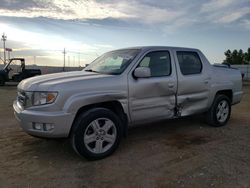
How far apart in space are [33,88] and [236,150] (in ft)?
11.5

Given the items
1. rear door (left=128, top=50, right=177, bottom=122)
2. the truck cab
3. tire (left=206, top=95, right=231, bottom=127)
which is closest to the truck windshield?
rear door (left=128, top=50, right=177, bottom=122)

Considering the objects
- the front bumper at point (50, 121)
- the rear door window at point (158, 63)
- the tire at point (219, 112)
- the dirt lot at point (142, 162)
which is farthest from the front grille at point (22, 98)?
the tire at point (219, 112)

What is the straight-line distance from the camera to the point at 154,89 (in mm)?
5238

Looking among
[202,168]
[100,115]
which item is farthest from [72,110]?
[202,168]

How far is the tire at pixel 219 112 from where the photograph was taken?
667 cm

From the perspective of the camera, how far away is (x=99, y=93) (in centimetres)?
456

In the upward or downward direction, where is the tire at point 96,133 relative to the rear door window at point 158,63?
downward

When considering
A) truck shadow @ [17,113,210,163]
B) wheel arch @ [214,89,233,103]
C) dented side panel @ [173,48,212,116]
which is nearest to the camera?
truck shadow @ [17,113,210,163]

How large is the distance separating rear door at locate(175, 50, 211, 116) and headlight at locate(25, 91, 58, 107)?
8.31ft

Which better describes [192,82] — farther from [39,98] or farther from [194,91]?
[39,98]

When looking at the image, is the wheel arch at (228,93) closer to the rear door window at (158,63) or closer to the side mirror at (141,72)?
the rear door window at (158,63)

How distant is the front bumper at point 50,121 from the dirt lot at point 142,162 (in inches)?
19.5

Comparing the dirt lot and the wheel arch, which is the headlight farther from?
the wheel arch

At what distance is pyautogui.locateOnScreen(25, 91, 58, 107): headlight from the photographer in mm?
4242
